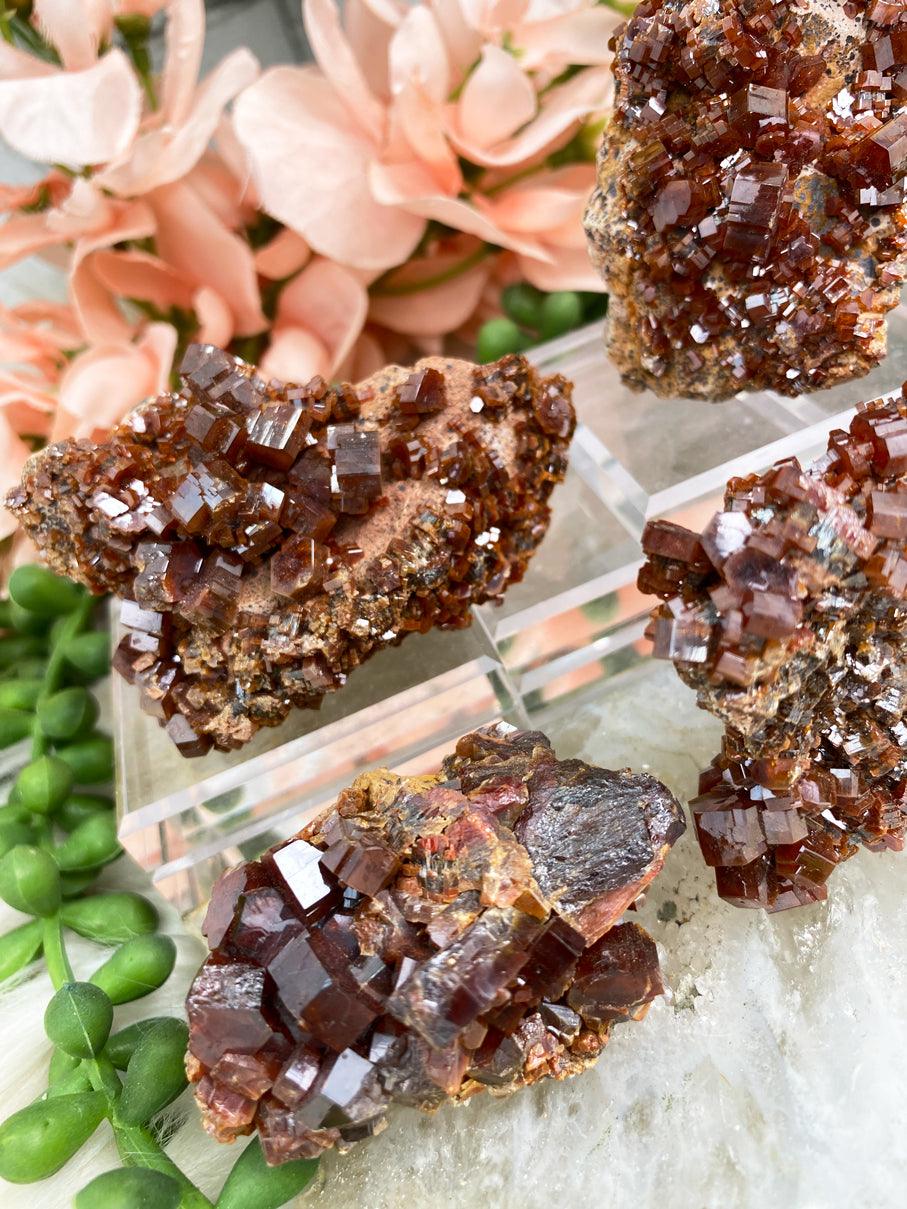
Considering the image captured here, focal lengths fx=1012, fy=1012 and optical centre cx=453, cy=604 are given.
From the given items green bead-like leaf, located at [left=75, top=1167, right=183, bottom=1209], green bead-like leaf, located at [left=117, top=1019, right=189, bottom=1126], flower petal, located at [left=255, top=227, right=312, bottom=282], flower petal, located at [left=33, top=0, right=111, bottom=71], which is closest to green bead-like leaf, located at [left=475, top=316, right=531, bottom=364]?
flower petal, located at [left=255, top=227, right=312, bottom=282]

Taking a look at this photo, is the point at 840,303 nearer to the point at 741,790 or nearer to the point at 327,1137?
the point at 741,790

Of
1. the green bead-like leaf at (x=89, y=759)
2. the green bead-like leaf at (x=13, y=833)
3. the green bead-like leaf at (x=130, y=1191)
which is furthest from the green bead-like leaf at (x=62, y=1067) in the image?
the green bead-like leaf at (x=89, y=759)

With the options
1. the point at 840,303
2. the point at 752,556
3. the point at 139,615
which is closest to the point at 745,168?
the point at 840,303

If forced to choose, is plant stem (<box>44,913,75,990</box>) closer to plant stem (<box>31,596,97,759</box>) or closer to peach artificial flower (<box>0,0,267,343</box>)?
plant stem (<box>31,596,97,759</box>)

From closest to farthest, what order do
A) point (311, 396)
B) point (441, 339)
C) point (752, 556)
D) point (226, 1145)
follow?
point (752, 556) < point (226, 1145) < point (311, 396) < point (441, 339)

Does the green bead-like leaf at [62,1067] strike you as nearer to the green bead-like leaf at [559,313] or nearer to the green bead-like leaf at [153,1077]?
the green bead-like leaf at [153,1077]

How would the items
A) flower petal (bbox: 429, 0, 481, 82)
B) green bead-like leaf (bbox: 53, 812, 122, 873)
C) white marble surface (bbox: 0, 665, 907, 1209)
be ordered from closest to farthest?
1. white marble surface (bbox: 0, 665, 907, 1209)
2. green bead-like leaf (bbox: 53, 812, 122, 873)
3. flower petal (bbox: 429, 0, 481, 82)
